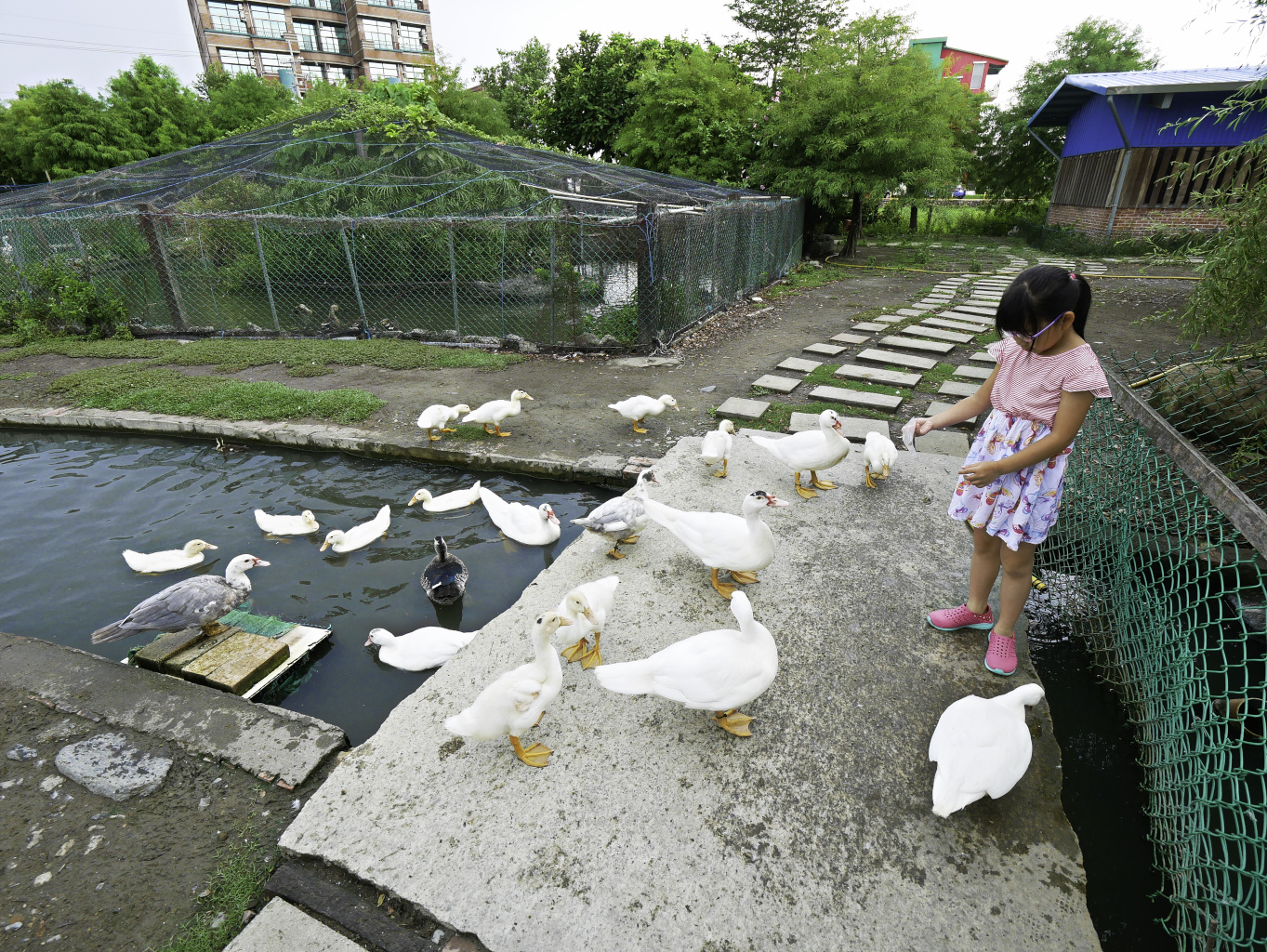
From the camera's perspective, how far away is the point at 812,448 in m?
3.96

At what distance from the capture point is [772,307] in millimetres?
11141

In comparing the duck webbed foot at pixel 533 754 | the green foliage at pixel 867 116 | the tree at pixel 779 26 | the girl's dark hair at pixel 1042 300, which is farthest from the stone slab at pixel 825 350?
the tree at pixel 779 26

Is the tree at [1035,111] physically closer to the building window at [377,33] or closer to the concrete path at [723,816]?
the concrete path at [723,816]


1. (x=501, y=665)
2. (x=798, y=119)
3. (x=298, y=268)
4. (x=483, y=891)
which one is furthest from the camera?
(x=798, y=119)

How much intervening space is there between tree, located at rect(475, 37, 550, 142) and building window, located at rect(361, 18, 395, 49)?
1533cm

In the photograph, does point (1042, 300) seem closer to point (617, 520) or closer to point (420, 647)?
point (617, 520)

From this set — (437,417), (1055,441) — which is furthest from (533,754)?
(437,417)

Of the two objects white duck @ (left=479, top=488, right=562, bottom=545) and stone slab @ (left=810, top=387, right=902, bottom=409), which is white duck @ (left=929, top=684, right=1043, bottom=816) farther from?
stone slab @ (left=810, top=387, right=902, bottom=409)

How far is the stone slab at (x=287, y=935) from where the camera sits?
174 centimetres

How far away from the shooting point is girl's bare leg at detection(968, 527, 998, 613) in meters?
2.67

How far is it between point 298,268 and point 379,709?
33.1 feet

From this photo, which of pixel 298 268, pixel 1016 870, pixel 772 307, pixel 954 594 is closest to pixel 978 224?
pixel 772 307

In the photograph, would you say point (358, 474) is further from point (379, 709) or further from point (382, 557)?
point (379, 709)

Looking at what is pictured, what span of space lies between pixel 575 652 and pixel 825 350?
673 centimetres
